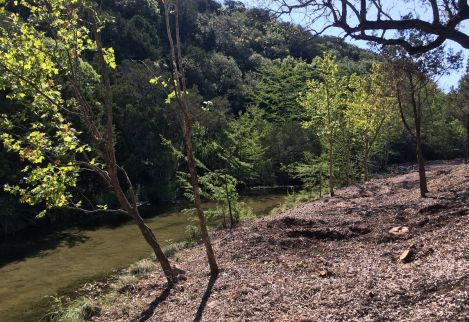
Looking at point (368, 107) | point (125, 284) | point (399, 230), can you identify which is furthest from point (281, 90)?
point (125, 284)

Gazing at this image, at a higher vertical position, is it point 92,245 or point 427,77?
point 427,77

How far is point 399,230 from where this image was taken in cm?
1092

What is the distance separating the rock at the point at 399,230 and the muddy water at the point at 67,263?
8.97 meters

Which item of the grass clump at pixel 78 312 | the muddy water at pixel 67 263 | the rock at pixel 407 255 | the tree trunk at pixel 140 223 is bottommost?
the muddy water at pixel 67 263

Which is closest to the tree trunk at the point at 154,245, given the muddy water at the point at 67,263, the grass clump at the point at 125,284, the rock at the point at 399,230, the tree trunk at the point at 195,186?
the tree trunk at the point at 195,186

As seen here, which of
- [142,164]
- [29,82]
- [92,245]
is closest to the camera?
[29,82]

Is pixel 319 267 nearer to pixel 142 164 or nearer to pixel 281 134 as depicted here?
pixel 142 164

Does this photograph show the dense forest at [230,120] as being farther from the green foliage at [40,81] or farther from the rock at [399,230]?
the rock at [399,230]

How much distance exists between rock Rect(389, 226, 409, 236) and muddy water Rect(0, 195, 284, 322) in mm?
8972

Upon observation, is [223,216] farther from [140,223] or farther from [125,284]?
[140,223]

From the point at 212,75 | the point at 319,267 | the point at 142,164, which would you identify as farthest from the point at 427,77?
the point at 212,75

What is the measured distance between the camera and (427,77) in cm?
1553

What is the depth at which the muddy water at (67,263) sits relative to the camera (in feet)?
41.6

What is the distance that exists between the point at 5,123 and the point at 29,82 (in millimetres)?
900
